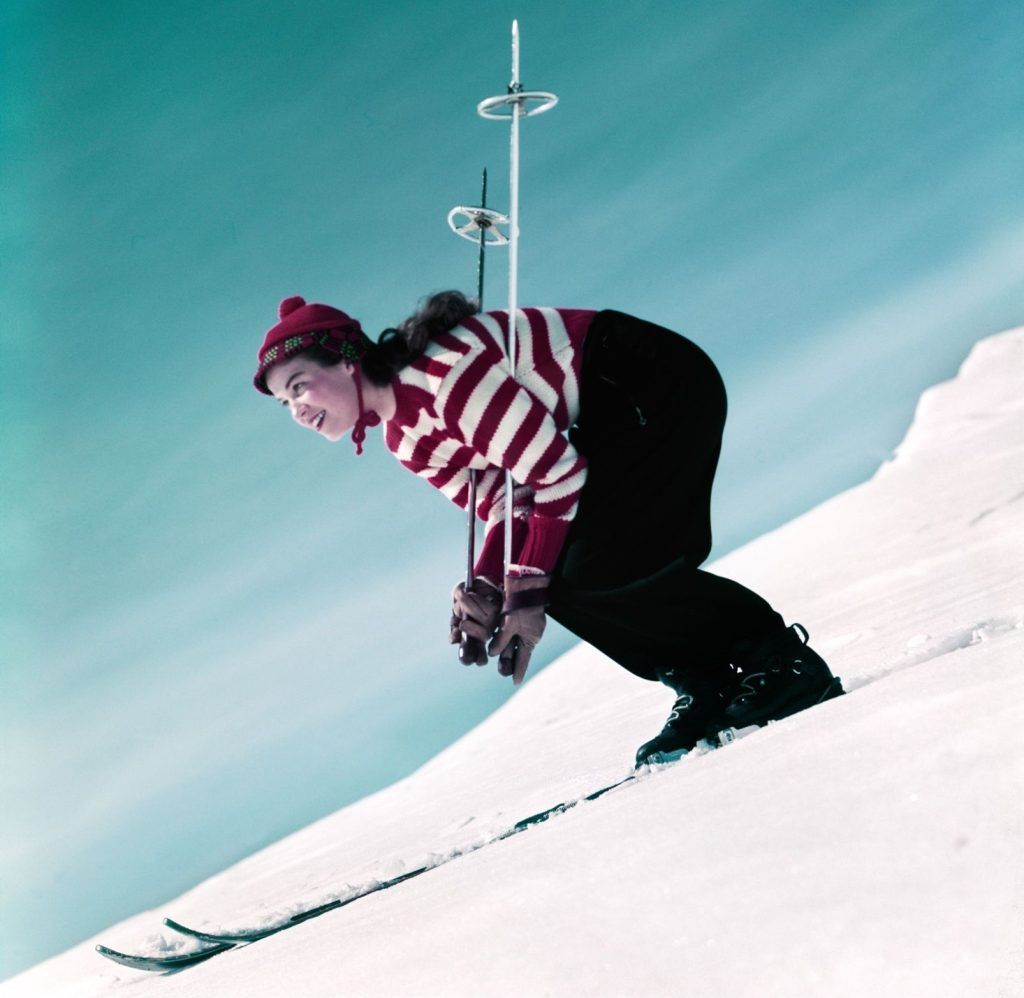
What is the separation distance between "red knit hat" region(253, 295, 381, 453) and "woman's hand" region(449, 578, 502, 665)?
1.45 feet

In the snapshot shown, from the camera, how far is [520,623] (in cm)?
231

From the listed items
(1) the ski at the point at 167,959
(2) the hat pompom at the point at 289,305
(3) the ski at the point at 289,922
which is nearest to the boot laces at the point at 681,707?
(3) the ski at the point at 289,922

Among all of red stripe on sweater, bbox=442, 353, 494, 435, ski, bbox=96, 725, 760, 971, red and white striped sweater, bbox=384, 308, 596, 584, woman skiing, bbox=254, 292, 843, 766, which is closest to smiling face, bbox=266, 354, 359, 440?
woman skiing, bbox=254, 292, 843, 766

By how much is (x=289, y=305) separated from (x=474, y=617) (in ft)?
2.58

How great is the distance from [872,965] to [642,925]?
233mm

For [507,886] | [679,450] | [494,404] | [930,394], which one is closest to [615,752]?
[679,450]

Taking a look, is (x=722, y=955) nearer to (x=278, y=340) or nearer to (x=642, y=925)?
(x=642, y=925)

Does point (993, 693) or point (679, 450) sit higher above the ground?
point (679, 450)

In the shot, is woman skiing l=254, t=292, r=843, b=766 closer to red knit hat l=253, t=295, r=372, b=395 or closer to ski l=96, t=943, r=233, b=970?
red knit hat l=253, t=295, r=372, b=395

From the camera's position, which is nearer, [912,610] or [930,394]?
[912,610]

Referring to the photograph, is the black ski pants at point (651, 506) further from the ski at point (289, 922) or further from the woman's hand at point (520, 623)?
the ski at point (289, 922)

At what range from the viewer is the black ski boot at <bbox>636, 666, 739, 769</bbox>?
7.97 ft

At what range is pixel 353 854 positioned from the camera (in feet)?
11.2

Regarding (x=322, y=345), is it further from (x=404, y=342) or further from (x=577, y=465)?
(x=577, y=465)
